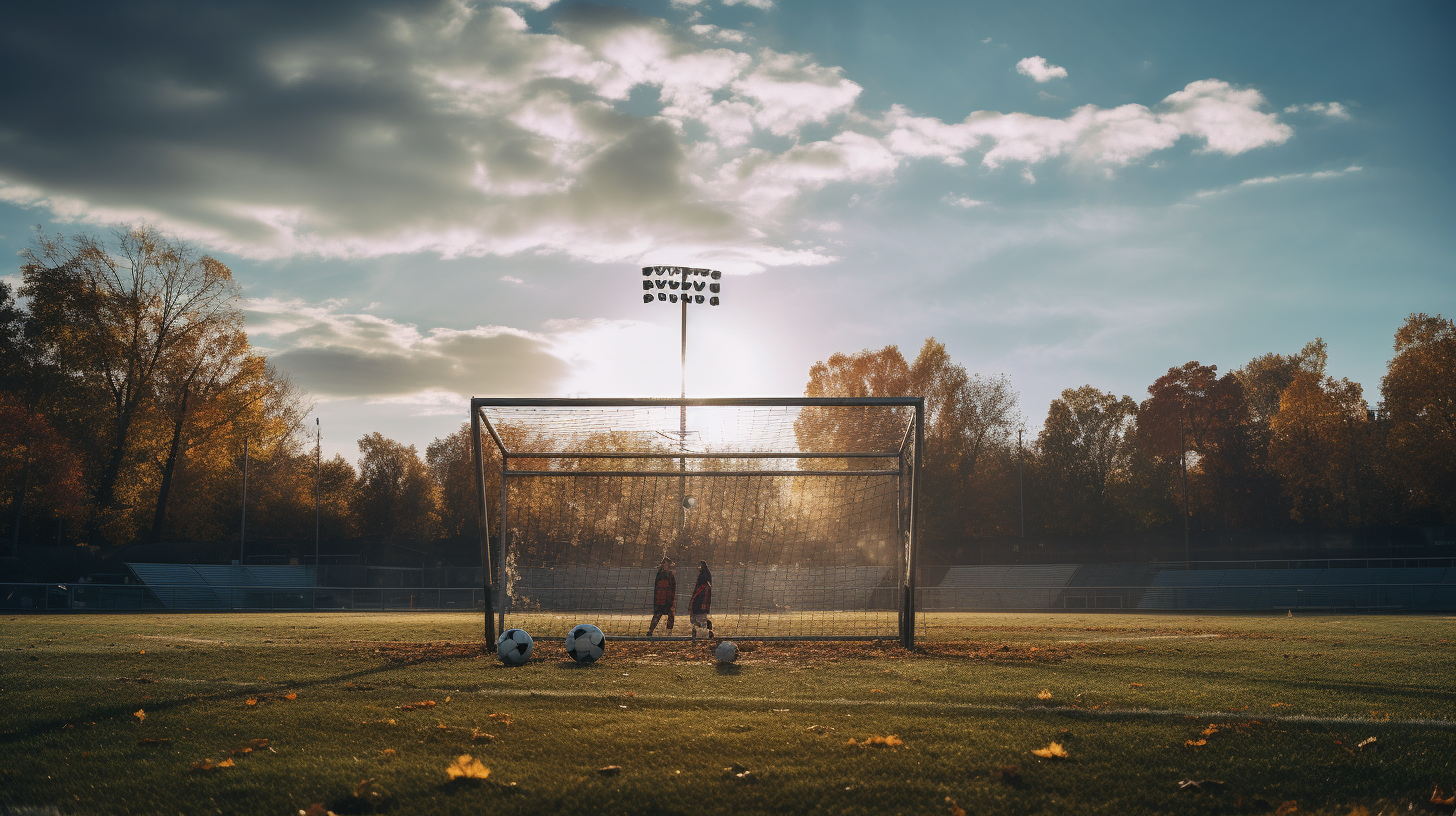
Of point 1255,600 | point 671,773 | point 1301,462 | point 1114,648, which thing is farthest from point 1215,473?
point 671,773

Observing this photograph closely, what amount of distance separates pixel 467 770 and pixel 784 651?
790cm

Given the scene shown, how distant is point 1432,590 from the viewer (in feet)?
90.7

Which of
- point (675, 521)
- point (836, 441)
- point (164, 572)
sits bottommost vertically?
point (164, 572)

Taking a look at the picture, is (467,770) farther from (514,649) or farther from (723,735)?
(514,649)

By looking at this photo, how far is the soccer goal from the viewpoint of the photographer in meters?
12.4

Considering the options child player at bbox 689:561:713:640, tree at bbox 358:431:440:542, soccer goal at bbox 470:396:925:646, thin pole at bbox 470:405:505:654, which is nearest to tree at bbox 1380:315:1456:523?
soccer goal at bbox 470:396:925:646

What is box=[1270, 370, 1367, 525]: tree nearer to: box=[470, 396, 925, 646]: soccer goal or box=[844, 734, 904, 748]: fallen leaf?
box=[470, 396, 925, 646]: soccer goal

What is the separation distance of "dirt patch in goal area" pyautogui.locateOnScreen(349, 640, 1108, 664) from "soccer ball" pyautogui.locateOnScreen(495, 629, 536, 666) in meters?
0.58

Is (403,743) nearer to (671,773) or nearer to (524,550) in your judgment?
(671,773)

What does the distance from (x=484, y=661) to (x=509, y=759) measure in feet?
18.8

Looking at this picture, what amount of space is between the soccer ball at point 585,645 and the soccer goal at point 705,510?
6.47 feet

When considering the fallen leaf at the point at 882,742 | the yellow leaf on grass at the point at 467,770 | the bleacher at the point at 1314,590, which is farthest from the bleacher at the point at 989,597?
the yellow leaf on grass at the point at 467,770

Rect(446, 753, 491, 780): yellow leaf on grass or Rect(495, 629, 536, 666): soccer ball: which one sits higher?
Rect(446, 753, 491, 780): yellow leaf on grass

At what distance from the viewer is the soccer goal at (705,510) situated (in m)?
12.4
